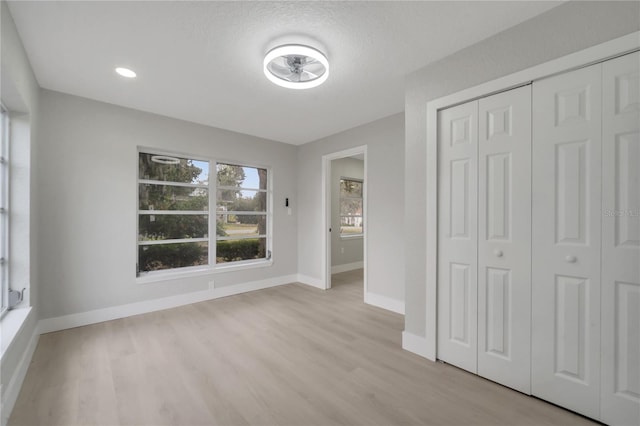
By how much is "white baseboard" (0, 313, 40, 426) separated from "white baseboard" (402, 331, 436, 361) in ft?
9.27

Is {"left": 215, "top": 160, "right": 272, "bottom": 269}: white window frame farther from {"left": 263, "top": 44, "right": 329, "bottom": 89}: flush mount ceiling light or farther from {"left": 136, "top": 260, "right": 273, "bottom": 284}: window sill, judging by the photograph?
{"left": 263, "top": 44, "right": 329, "bottom": 89}: flush mount ceiling light

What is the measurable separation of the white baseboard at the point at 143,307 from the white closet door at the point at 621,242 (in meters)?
4.02

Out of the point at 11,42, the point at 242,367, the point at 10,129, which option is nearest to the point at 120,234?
the point at 10,129

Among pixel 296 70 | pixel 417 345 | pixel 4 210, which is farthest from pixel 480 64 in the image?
pixel 4 210

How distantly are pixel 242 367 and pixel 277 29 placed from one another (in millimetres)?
2634

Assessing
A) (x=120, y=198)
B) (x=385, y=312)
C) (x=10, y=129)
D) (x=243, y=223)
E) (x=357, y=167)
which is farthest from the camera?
(x=357, y=167)

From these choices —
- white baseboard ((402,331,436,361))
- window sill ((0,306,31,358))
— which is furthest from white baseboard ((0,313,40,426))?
white baseboard ((402,331,436,361))

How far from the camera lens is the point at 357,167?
646cm

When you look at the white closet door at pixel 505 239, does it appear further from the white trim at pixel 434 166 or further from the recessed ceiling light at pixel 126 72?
the recessed ceiling light at pixel 126 72

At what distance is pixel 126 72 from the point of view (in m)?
2.48

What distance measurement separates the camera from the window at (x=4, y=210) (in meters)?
2.15

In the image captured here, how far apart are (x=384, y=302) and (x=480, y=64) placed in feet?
9.50

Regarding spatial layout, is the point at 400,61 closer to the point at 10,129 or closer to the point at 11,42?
the point at 11,42

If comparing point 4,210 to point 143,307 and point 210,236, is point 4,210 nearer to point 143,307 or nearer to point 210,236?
point 143,307
